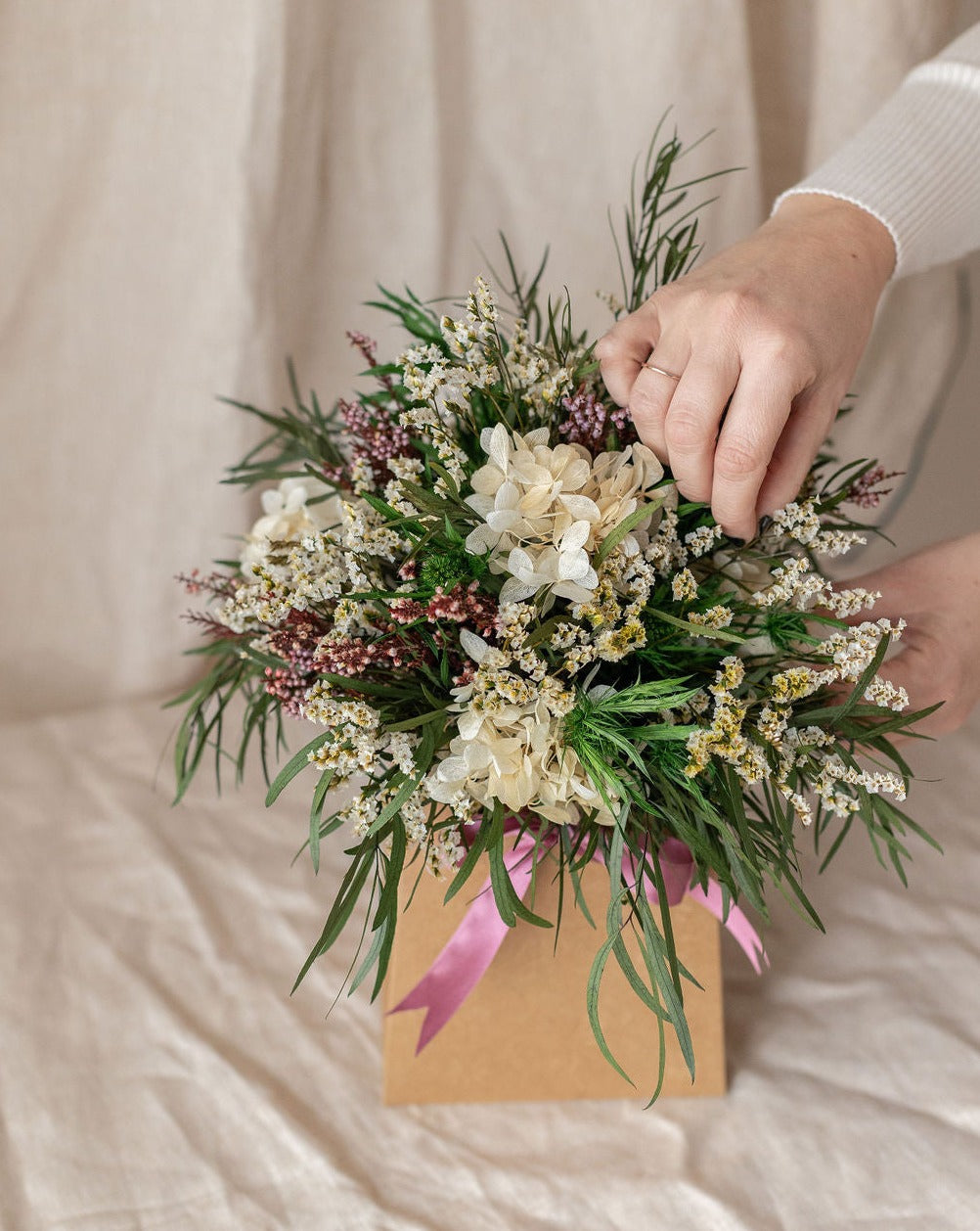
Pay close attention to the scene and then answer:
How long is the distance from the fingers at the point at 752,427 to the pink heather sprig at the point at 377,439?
7.5 inches

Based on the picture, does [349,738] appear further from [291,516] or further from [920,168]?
[920,168]

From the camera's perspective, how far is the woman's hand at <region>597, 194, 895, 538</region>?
592mm

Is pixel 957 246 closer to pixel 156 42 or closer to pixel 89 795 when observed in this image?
pixel 156 42

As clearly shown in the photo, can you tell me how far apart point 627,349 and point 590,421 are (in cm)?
4

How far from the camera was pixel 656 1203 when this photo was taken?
70 cm

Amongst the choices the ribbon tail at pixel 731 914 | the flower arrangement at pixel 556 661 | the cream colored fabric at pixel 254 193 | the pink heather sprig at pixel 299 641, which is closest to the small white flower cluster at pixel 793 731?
Result: the flower arrangement at pixel 556 661

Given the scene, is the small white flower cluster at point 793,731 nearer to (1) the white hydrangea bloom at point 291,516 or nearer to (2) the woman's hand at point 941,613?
(2) the woman's hand at point 941,613

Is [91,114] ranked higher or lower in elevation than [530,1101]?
higher

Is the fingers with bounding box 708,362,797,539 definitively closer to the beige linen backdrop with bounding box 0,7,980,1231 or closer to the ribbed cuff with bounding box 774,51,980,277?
the ribbed cuff with bounding box 774,51,980,277

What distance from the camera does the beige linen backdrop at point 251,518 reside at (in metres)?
0.73

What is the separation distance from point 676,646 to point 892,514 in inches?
33.4

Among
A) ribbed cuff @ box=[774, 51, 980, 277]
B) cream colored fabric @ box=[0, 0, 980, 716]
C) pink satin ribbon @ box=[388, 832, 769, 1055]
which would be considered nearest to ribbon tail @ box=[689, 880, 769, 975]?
pink satin ribbon @ box=[388, 832, 769, 1055]

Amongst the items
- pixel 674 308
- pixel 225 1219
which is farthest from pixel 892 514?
pixel 225 1219

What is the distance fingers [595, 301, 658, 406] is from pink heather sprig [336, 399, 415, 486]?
13 cm
